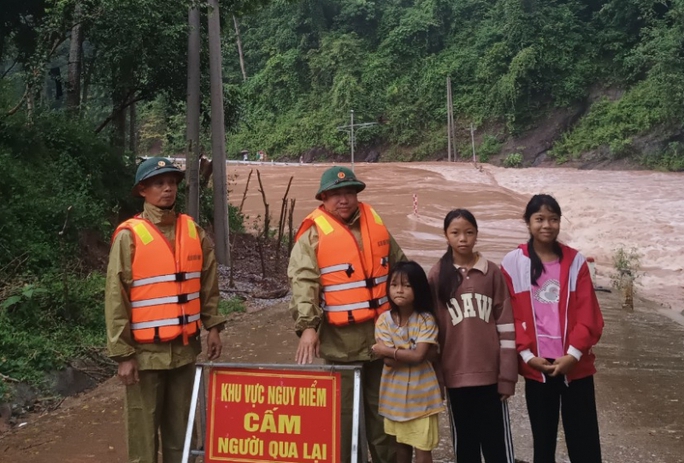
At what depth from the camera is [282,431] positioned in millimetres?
3008

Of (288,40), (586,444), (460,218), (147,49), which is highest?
(288,40)

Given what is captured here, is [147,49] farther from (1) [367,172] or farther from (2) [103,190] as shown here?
(1) [367,172]

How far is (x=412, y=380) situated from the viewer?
10.4 ft

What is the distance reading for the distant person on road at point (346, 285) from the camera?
3.40 meters

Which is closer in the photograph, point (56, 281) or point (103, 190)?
point (56, 281)

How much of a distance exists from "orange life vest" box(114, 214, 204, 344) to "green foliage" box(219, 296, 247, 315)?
19.6 ft

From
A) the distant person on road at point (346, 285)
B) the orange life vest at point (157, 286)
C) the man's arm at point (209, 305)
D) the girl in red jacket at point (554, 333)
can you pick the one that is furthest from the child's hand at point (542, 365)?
the orange life vest at point (157, 286)

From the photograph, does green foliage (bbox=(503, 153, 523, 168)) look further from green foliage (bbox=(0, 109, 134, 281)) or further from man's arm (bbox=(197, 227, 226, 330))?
man's arm (bbox=(197, 227, 226, 330))

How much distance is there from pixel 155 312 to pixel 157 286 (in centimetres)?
13

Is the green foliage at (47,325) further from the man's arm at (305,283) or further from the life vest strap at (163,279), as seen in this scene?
the man's arm at (305,283)

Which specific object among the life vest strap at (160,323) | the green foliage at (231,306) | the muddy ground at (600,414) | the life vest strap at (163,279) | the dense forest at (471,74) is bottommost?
the muddy ground at (600,414)

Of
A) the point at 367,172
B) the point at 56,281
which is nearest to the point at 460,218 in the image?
the point at 56,281

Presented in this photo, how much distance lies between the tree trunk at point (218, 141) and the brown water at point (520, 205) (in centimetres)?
440

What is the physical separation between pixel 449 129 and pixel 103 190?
1476 inches
